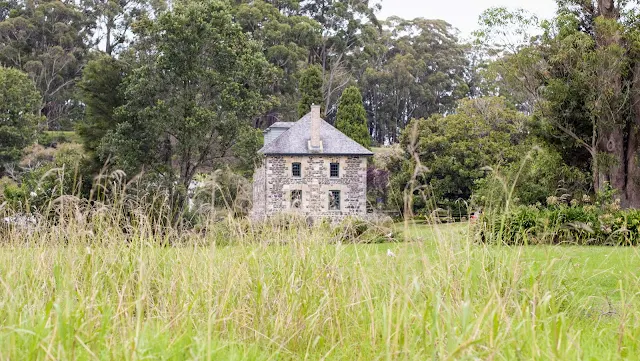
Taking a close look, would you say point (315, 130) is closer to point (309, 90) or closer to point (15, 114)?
point (309, 90)

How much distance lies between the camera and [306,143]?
27891mm

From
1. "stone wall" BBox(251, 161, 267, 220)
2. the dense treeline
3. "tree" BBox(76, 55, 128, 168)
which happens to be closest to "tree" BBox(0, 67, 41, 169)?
the dense treeline

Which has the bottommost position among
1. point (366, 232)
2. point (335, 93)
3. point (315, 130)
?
point (366, 232)

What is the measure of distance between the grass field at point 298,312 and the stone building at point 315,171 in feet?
71.4

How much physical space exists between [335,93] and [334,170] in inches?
703

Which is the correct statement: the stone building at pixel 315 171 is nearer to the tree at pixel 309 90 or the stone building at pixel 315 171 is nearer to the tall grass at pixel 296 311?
the tree at pixel 309 90

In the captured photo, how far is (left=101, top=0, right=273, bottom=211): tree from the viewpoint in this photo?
23484 millimetres

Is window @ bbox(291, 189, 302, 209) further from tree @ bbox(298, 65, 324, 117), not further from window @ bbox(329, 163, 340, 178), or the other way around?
tree @ bbox(298, 65, 324, 117)

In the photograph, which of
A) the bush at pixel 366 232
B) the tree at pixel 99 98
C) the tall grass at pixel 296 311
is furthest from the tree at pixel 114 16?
the tall grass at pixel 296 311

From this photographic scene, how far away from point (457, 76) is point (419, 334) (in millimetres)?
48194

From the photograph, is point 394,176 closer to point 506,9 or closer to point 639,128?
point 506,9

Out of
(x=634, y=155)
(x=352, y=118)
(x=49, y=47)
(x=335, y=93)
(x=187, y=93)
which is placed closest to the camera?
(x=634, y=155)

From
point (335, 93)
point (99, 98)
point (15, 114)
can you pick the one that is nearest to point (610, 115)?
point (99, 98)

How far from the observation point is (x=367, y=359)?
3395mm
